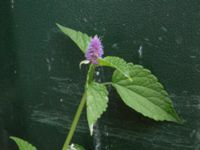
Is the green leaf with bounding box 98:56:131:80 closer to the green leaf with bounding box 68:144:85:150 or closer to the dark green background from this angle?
the dark green background

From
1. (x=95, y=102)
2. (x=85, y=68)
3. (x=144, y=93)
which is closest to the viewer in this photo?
(x=95, y=102)

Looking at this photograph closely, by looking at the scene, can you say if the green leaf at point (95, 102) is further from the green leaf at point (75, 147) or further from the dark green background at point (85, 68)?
the green leaf at point (75, 147)

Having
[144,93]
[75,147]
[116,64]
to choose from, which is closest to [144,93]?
[144,93]

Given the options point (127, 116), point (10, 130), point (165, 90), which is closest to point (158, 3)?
point (165, 90)

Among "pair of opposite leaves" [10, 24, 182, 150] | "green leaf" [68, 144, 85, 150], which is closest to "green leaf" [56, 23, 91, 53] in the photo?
"pair of opposite leaves" [10, 24, 182, 150]

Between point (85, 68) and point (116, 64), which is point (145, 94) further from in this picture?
point (85, 68)

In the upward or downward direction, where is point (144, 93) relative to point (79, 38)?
downward
